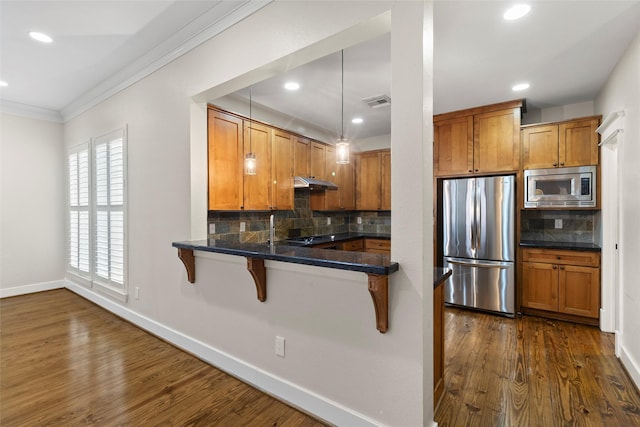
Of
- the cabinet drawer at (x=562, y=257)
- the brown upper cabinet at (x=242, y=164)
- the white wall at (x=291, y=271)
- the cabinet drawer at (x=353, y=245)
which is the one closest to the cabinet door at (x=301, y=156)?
the brown upper cabinet at (x=242, y=164)

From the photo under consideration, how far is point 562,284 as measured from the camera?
372cm

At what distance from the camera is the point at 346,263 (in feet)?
5.41

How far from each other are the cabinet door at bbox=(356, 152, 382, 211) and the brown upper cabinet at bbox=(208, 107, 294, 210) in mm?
1871

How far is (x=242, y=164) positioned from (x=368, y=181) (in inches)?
113

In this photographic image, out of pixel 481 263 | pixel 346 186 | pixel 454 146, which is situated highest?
pixel 454 146

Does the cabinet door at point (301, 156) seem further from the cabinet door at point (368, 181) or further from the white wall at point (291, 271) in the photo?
the white wall at point (291, 271)

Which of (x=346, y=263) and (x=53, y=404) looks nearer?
(x=346, y=263)

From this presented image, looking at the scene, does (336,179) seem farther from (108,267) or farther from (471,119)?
(108,267)

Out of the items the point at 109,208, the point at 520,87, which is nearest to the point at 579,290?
the point at 520,87

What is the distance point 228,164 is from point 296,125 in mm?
1798

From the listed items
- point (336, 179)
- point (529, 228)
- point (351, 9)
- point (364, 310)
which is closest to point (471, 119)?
point (529, 228)

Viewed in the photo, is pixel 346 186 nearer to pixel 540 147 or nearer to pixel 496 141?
pixel 496 141

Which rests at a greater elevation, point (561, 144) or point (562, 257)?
point (561, 144)

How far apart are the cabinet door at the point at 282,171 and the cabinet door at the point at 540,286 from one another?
3243 millimetres
